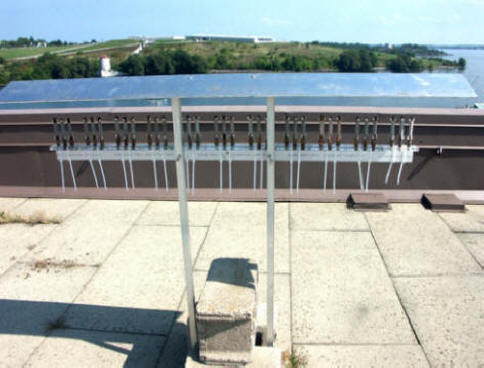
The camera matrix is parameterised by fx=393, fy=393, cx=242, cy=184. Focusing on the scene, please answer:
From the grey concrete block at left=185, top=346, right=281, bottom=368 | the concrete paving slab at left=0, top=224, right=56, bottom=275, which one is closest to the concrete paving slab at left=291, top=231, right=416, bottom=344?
the grey concrete block at left=185, top=346, right=281, bottom=368

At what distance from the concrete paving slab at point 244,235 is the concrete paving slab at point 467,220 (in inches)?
112

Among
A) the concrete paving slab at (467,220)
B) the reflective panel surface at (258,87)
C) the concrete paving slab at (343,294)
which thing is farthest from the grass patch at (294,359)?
the concrete paving slab at (467,220)

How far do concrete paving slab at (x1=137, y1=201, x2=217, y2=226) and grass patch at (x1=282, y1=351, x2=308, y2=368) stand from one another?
3370 mm

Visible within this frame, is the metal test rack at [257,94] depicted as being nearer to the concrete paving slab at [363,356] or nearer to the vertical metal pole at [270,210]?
the vertical metal pole at [270,210]

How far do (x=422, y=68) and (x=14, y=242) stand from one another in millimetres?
75825

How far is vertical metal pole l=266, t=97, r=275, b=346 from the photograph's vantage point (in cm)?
323

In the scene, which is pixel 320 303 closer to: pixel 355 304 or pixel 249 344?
pixel 355 304

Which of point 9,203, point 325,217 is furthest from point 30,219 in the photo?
point 325,217

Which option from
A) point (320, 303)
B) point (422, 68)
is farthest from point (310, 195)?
point (422, 68)

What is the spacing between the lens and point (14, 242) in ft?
21.2

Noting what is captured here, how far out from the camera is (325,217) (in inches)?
280

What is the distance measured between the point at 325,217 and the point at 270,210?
391 cm

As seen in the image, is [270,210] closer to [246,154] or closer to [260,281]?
[246,154]

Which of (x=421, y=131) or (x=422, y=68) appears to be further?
(x=422, y=68)
